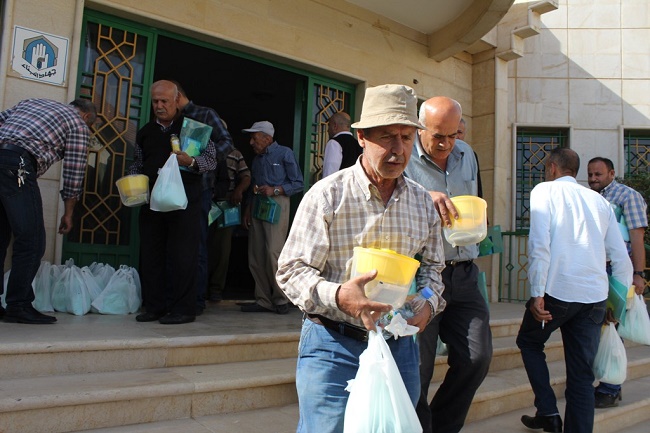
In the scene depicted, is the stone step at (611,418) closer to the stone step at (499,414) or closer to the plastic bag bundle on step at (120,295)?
the stone step at (499,414)

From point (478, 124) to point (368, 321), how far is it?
719 centimetres

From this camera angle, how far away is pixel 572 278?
11.1 feet

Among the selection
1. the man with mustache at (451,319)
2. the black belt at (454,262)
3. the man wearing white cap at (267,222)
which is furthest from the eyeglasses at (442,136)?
the man wearing white cap at (267,222)

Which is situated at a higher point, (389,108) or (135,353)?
(389,108)

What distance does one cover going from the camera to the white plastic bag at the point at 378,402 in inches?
66.1

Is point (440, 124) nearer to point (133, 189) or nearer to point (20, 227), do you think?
point (133, 189)

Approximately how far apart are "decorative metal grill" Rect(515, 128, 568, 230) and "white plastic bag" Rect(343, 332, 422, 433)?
8.07 meters

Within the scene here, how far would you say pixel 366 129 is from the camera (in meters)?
2.08

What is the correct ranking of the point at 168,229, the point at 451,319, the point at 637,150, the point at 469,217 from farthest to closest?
1. the point at 637,150
2. the point at 168,229
3. the point at 451,319
4. the point at 469,217

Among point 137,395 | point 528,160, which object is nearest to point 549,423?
point 137,395

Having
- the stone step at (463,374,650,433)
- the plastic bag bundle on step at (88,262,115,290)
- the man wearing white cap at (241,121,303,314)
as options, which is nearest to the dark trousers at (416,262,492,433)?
the stone step at (463,374,650,433)

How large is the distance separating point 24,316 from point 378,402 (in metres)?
3.14

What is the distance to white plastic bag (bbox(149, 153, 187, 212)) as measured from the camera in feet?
13.3

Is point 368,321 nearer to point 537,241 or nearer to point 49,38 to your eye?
point 537,241
